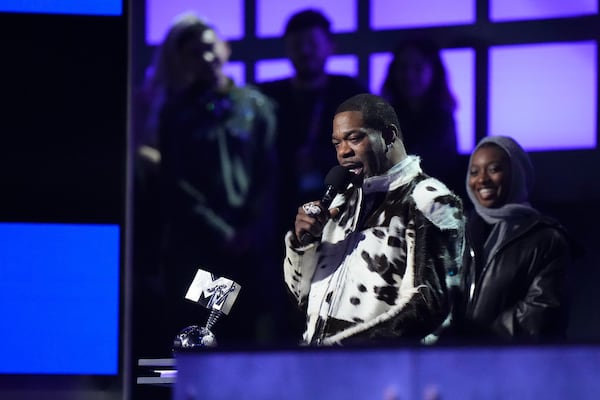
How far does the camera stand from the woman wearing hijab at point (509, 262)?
15.0 feet

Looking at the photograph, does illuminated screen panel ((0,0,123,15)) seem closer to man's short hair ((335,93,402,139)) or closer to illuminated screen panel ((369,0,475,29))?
illuminated screen panel ((369,0,475,29))

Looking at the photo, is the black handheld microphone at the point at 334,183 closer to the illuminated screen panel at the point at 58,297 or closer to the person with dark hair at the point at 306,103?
Answer: the person with dark hair at the point at 306,103

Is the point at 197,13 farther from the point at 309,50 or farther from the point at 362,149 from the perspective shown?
the point at 362,149

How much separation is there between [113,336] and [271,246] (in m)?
0.97

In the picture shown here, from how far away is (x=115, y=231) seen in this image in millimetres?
5621

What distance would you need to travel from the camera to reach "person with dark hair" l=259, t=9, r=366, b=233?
5.37 meters

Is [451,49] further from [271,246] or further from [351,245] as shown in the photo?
[351,245]

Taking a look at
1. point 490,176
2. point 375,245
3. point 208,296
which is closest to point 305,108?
point 490,176

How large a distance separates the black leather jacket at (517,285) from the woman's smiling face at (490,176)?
123 millimetres

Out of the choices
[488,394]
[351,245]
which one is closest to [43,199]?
[351,245]

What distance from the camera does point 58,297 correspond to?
5.65 m

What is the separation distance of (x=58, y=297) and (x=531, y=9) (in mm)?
2819

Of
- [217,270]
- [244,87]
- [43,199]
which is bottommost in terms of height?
[217,270]

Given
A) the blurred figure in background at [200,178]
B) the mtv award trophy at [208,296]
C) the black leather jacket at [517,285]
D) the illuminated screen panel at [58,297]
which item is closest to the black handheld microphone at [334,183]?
the mtv award trophy at [208,296]
